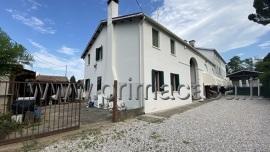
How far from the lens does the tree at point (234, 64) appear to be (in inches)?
2667

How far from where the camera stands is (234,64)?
223 ft

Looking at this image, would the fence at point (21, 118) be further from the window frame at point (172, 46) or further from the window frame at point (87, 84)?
the window frame at point (172, 46)

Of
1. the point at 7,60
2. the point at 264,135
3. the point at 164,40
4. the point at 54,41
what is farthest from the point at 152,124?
the point at 54,41

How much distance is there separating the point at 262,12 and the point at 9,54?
84.4 ft

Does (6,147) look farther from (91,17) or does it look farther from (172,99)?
(91,17)

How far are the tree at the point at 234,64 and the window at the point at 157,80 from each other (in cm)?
6473

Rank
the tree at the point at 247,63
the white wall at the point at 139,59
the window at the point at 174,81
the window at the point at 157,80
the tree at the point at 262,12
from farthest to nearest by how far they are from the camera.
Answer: the tree at the point at 247,63 → the tree at the point at 262,12 → the window at the point at 174,81 → the window at the point at 157,80 → the white wall at the point at 139,59

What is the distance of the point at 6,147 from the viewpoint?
4.82 m

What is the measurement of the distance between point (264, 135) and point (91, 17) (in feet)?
50.6

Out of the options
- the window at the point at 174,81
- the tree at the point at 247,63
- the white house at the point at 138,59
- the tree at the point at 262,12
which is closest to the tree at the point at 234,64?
the tree at the point at 247,63

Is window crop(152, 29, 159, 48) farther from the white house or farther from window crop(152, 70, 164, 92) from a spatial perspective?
window crop(152, 70, 164, 92)

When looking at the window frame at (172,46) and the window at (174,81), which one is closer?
the window at (174,81)

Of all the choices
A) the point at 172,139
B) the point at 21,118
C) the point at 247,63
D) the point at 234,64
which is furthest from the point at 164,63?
the point at 247,63

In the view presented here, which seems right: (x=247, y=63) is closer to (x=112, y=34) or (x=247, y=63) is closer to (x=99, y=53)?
(x=99, y=53)
